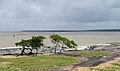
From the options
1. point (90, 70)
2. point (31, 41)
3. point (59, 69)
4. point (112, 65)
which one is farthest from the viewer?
point (31, 41)

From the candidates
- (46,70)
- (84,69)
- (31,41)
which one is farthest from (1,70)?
(31,41)

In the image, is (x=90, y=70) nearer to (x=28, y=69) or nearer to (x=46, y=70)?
(x=46, y=70)

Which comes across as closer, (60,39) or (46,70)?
(46,70)

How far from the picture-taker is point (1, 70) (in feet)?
105

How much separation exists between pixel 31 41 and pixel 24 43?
70.9 inches

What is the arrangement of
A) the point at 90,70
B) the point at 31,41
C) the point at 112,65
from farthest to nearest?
the point at 31,41, the point at 112,65, the point at 90,70

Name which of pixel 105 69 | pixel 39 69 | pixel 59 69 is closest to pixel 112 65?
pixel 105 69

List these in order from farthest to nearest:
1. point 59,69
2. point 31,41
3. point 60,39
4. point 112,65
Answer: point 60,39, point 31,41, point 112,65, point 59,69

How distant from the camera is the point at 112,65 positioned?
35.1 metres

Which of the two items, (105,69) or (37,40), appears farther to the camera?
(37,40)

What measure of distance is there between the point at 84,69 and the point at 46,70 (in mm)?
4364

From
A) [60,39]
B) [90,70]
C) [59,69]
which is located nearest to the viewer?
[90,70]

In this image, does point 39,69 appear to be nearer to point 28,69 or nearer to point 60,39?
point 28,69

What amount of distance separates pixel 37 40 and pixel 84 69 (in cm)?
3110
